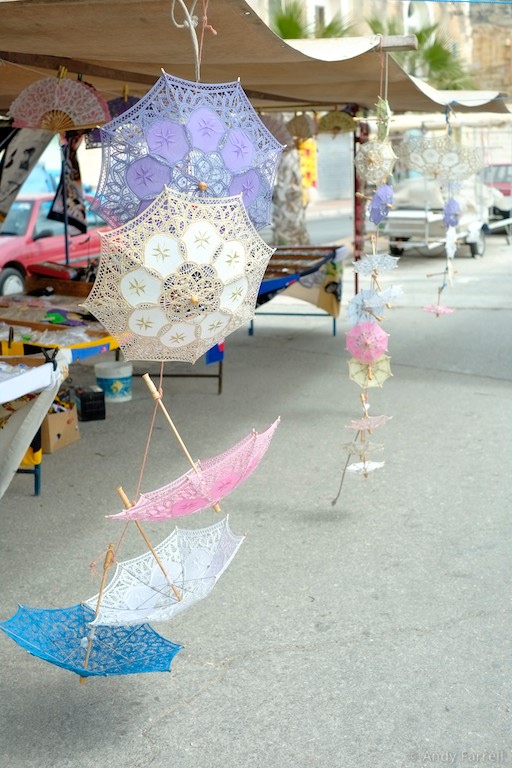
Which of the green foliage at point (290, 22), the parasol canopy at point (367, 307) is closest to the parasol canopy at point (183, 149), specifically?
the parasol canopy at point (367, 307)

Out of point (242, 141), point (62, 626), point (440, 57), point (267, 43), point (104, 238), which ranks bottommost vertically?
point (62, 626)

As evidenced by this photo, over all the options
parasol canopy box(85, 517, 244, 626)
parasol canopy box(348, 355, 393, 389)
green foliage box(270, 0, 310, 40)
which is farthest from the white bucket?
green foliage box(270, 0, 310, 40)

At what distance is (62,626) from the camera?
325 cm

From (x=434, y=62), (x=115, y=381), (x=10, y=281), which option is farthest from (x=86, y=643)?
(x=434, y=62)

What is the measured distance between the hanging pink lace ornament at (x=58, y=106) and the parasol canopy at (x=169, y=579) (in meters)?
3.26

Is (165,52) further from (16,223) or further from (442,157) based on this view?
(16,223)

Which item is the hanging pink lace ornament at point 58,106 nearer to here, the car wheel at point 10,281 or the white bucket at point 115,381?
the white bucket at point 115,381

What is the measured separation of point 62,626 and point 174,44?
2.74 metres

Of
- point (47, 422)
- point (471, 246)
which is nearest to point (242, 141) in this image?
point (47, 422)

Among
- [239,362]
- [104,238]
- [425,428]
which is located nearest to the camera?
[104,238]

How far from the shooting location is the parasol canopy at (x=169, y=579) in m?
3.00

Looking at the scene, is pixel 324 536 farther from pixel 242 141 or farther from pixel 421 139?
pixel 421 139

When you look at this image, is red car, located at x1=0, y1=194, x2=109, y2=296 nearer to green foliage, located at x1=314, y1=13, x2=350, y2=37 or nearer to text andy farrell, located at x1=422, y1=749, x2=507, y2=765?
green foliage, located at x1=314, y1=13, x2=350, y2=37

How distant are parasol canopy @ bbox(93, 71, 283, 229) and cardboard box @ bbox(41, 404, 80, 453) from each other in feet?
9.50
